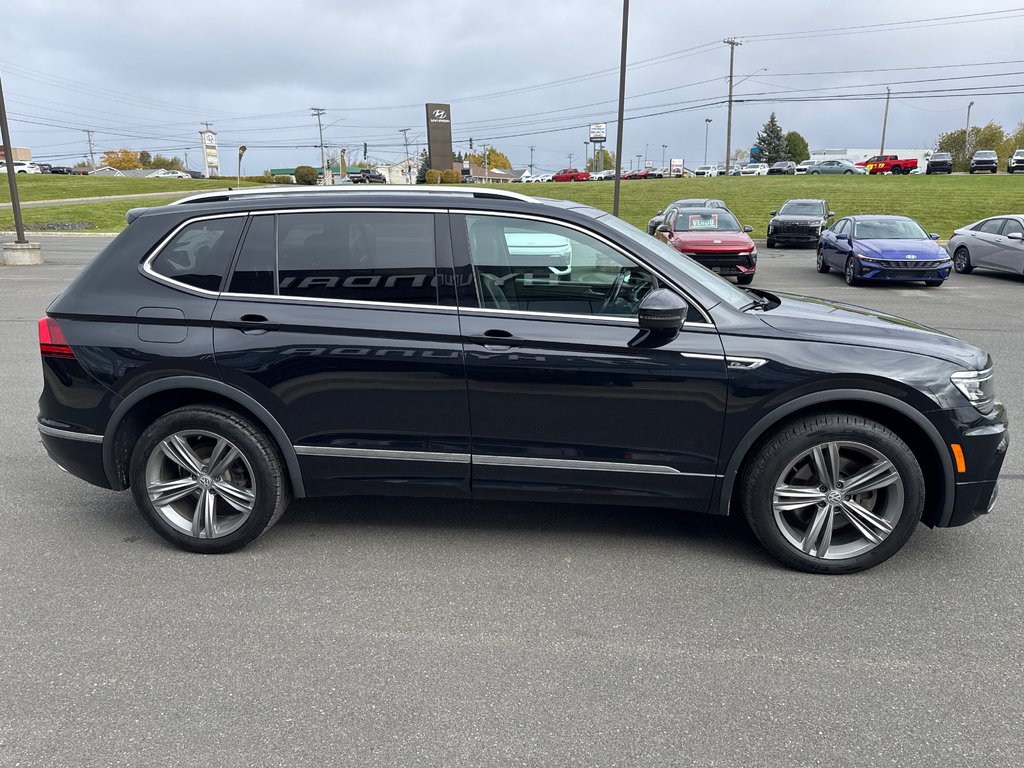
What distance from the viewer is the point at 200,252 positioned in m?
4.02

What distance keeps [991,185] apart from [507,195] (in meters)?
44.2

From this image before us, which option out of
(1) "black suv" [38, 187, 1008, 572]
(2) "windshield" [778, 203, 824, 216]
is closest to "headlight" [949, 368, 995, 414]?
(1) "black suv" [38, 187, 1008, 572]

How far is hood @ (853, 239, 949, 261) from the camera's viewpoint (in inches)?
590

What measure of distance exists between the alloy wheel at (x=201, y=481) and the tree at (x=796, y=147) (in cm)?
11294

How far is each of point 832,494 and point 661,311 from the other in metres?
1.22

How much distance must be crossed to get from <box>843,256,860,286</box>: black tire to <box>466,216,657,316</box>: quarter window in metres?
13.4

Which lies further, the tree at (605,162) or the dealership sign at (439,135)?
the tree at (605,162)

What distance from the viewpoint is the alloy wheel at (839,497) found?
12.1 ft

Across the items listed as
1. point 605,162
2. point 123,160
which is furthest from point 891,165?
point 123,160

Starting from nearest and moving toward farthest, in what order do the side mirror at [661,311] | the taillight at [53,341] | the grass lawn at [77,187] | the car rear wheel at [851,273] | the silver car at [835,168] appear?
the side mirror at [661,311] → the taillight at [53,341] → the car rear wheel at [851,273] → the grass lawn at [77,187] → the silver car at [835,168]

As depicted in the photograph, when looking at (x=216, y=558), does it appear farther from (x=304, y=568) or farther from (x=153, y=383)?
(x=153, y=383)

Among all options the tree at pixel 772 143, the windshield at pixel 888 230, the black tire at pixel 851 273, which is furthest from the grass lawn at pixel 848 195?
the tree at pixel 772 143

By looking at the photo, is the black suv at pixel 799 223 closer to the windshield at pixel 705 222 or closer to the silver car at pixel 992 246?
the silver car at pixel 992 246

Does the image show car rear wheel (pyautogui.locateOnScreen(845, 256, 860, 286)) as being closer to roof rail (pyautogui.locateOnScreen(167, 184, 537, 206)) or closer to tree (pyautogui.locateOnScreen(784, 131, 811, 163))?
roof rail (pyautogui.locateOnScreen(167, 184, 537, 206))
